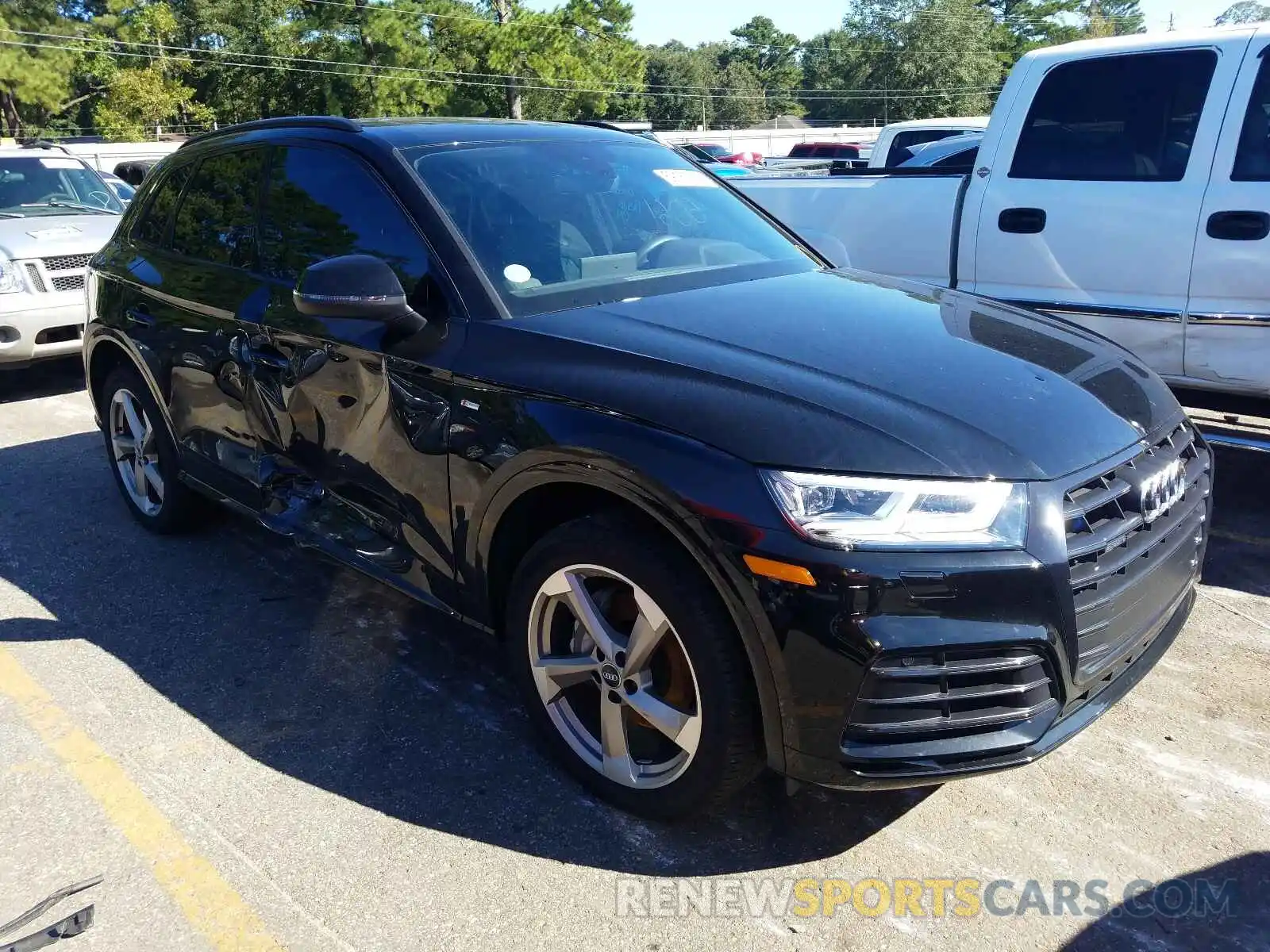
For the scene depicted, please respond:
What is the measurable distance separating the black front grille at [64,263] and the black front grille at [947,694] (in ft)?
25.6

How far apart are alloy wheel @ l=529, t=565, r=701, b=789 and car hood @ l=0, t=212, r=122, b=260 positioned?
6.84m

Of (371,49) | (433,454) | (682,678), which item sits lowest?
(682,678)

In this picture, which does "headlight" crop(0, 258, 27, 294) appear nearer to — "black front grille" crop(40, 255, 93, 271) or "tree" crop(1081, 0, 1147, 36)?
"black front grille" crop(40, 255, 93, 271)

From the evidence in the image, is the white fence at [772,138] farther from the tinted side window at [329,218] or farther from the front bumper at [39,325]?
the tinted side window at [329,218]

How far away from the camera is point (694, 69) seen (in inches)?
4131

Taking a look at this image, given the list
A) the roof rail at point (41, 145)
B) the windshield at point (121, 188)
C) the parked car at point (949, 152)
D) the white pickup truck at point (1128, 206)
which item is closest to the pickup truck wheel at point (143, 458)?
the white pickup truck at point (1128, 206)

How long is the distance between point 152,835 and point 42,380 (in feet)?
24.4

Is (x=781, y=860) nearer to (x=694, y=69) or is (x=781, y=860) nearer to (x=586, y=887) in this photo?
(x=586, y=887)

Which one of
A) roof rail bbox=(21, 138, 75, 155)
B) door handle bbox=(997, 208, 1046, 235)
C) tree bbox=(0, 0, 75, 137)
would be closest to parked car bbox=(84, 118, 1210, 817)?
door handle bbox=(997, 208, 1046, 235)

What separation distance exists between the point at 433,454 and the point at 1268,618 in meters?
3.10

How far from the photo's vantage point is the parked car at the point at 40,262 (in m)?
7.93

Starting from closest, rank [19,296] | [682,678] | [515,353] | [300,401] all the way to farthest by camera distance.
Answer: [682,678]
[515,353]
[300,401]
[19,296]

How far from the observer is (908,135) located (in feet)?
45.3

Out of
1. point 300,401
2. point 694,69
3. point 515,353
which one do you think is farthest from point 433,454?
point 694,69
